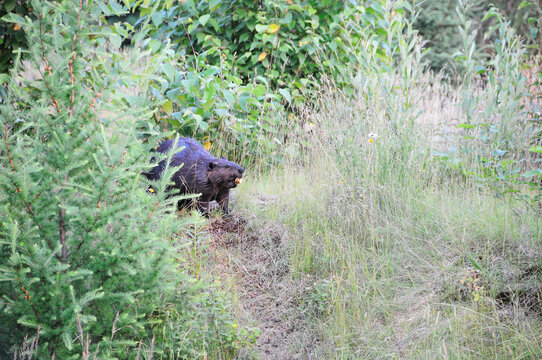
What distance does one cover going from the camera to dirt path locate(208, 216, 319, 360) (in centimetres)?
290

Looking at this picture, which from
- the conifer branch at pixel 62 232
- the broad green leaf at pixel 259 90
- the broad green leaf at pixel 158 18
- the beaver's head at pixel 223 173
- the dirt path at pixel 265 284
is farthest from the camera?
the broad green leaf at pixel 158 18

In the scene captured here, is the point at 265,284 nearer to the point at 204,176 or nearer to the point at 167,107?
the point at 204,176

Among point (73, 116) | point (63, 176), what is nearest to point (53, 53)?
point (73, 116)

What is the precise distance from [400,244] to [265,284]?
102 cm

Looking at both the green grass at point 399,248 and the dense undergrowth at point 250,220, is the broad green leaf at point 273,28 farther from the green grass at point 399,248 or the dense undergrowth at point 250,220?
the green grass at point 399,248

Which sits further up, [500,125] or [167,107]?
[500,125]

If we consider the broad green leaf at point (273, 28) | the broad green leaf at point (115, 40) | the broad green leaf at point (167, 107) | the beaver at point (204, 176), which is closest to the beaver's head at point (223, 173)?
the beaver at point (204, 176)

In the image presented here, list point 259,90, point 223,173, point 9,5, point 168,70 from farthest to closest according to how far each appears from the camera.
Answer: point 259,90
point 168,70
point 223,173
point 9,5

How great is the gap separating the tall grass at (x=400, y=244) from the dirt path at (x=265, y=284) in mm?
99

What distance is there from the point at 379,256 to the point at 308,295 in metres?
0.57

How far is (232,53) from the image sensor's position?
20.3ft

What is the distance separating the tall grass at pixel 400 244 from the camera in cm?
267

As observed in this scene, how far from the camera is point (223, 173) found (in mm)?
3893

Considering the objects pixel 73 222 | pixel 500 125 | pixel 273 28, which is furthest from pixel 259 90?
pixel 73 222
